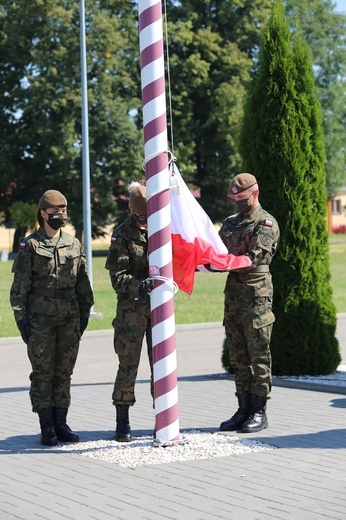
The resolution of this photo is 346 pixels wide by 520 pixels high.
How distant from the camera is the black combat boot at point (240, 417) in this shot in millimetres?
8086

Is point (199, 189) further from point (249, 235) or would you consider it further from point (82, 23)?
point (249, 235)

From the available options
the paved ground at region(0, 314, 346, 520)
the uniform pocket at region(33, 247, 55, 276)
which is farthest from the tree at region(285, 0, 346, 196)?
the uniform pocket at region(33, 247, 55, 276)

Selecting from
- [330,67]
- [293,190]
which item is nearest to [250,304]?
[293,190]

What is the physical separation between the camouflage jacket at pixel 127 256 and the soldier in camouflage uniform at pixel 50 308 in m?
0.39

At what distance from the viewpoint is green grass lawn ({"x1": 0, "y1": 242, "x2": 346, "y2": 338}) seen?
19234mm

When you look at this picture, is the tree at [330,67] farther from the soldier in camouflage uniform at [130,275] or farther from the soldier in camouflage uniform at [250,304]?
the soldier in camouflage uniform at [130,275]

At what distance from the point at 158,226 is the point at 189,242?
18.6 inches

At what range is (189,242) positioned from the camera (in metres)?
7.69

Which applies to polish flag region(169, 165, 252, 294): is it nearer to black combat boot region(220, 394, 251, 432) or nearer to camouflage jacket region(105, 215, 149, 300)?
camouflage jacket region(105, 215, 149, 300)

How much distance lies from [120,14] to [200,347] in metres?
39.5

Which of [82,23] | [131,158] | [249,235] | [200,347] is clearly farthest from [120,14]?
[249,235]

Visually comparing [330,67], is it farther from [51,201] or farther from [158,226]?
[158,226]

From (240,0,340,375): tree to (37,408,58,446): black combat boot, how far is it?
399cm

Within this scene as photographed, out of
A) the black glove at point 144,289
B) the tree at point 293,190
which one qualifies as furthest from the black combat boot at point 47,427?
the tree at point 293,190
